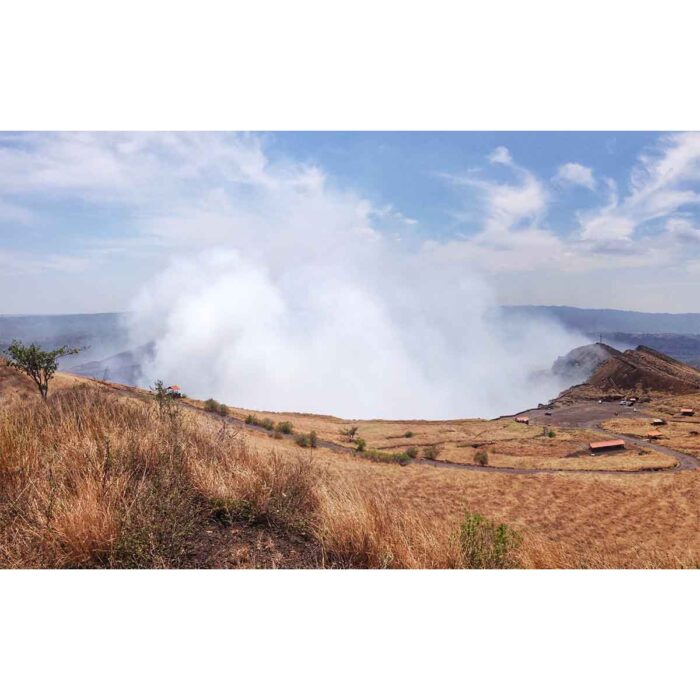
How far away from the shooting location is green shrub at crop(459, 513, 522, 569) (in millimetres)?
2834

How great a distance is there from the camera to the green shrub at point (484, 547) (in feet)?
9.30

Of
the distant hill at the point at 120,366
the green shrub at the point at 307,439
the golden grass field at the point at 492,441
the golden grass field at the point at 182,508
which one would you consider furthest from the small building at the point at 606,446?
the distant hill at the point at 120,366

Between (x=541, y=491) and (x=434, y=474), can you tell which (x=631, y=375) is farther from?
(x=434, y=474)

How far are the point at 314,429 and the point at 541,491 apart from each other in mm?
7354

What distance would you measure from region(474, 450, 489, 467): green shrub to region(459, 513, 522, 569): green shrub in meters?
11.2

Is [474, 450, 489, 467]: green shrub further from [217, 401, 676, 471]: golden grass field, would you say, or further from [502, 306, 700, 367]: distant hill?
[502, 306, 700, 367]: distant hill

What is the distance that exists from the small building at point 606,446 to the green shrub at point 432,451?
18.5 ft

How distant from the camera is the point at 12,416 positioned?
420 cm

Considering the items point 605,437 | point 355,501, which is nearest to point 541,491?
point 605,437

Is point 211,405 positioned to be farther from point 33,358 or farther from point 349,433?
point 33,358

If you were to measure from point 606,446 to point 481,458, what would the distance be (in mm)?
5046

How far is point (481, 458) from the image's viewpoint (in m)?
13.7

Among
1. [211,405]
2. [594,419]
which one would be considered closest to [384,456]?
[211,405]

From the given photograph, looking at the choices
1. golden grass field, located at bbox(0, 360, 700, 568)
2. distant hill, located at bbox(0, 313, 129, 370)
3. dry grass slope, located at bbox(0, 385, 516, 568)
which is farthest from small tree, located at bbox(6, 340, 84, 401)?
dry grass slope, located at bbox(0, 385, 516, 568)
